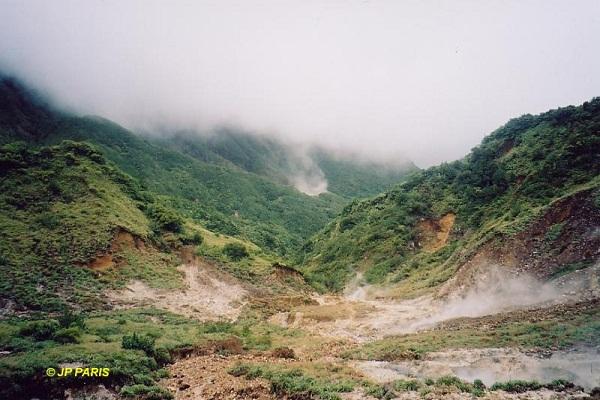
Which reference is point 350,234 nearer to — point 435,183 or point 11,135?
point 435,183

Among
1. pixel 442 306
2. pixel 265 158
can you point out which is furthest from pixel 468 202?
pixel 265 158

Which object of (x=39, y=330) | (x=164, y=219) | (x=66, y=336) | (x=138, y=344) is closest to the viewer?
(x=66, y=336)

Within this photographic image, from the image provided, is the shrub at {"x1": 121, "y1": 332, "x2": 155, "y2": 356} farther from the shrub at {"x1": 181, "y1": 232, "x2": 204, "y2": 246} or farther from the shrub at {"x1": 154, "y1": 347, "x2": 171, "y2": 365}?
the shrub at {"x1": 181, "y1": 232, "x2": 204, "y2": 246}

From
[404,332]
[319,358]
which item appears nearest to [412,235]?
[404,332]

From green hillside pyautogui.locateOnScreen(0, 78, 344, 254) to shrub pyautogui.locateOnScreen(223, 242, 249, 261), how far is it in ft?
75.0

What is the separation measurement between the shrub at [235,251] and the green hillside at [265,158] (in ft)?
279

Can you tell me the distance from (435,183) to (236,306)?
160 feet

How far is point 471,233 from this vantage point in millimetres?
59375

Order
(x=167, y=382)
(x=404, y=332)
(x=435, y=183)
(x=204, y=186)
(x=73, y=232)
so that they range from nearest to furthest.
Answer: (x=167, y=382) < (x=404, y=332) < (x=73, y=232) < (x=435, y=183) < (x=204, y=186)

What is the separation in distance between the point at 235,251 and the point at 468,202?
3691 cm

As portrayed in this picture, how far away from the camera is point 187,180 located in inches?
4382

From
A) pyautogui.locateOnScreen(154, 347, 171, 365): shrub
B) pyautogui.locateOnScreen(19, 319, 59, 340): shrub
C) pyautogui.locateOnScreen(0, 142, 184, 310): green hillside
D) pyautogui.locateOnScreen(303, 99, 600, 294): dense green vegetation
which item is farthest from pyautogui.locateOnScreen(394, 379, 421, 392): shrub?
pyautogui.locateOnScreen(0, 142, 184, 310): green hillside

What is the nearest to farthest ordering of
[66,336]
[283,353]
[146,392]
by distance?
[146,392], [66,336], [283,353]

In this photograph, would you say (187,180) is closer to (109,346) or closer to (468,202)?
(468,202)
